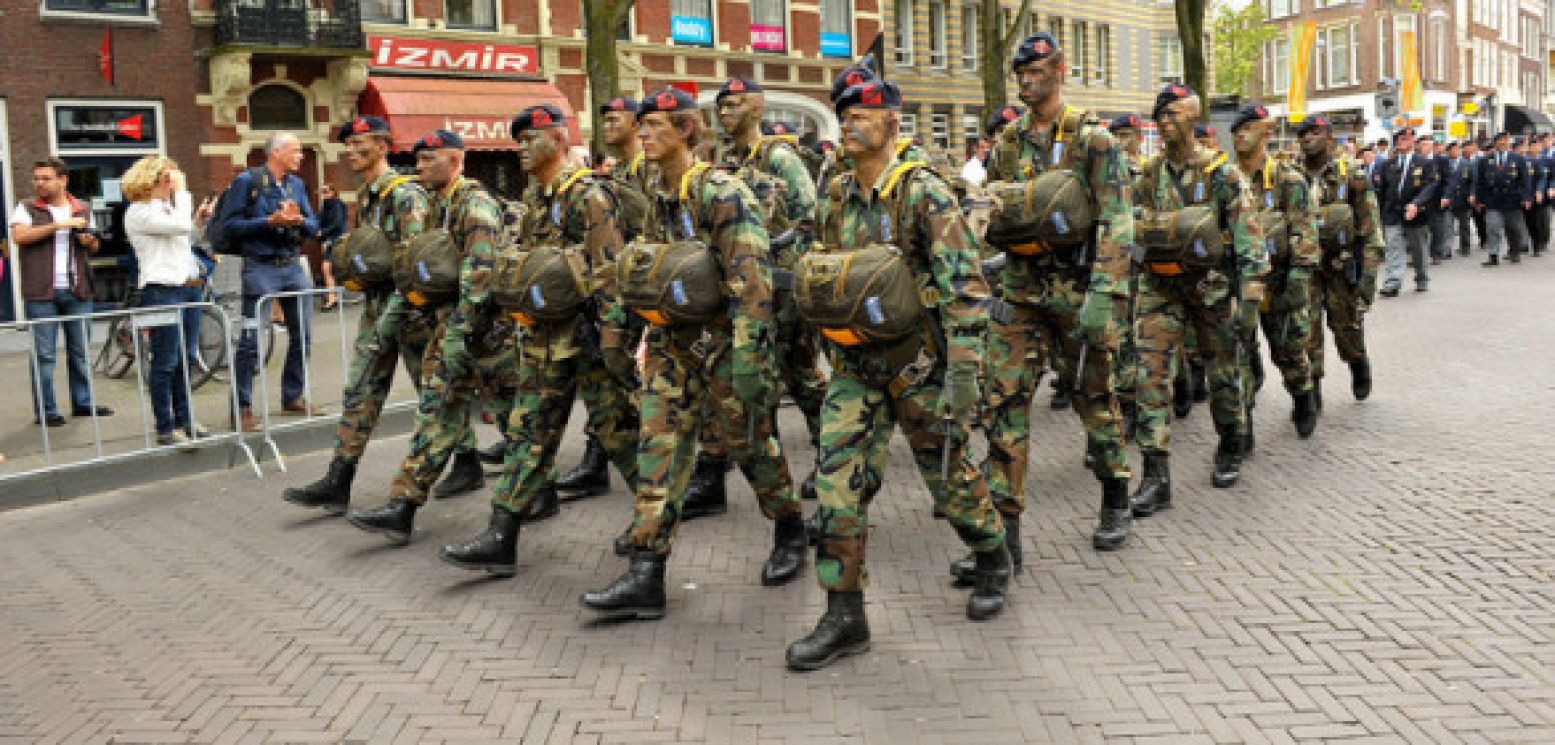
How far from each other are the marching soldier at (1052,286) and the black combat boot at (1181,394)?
143 inches

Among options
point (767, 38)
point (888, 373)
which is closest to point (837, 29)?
point (767, 38)

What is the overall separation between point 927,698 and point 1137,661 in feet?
2.70

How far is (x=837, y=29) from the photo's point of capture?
3005cm

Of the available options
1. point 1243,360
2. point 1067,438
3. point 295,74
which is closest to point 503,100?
point 295,74

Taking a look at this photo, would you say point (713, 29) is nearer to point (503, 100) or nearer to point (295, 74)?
point (503, 100)

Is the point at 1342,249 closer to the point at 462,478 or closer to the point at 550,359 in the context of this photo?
the point at 550,359

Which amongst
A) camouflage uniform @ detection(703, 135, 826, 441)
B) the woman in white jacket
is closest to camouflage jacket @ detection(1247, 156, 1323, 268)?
camouflage uniform @ detection(703, 135, 826, 441)

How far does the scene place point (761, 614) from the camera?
5336mm

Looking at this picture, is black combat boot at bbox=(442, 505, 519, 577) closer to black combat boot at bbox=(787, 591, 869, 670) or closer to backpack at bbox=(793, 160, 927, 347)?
black combat boot at bbox=(787, 591, 869, 670)

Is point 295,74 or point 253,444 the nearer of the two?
point 253,444

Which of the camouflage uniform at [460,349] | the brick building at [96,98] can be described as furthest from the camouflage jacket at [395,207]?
the brick building at [96,98]

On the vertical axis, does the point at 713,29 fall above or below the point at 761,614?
above

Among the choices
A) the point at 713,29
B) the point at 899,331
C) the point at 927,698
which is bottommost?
the point at 927,698

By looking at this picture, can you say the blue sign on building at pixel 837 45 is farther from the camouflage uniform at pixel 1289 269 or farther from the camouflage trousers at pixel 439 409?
the camouflage trousers at pixel 439 409
